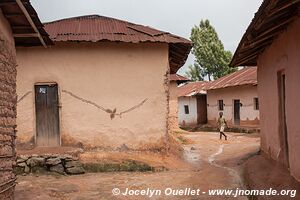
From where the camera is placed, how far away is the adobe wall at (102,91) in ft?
37.1

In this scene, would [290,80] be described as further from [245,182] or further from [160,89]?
[160,89]

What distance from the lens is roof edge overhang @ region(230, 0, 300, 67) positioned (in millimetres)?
5730

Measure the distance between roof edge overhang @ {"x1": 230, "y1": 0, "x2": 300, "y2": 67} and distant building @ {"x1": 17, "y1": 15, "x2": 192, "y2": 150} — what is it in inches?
119

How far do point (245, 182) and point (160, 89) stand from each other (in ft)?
13.5

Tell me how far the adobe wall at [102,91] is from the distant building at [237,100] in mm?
11099

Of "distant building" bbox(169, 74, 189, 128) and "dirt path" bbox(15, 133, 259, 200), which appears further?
"distant building" bbox(169, 74, 189, 128)

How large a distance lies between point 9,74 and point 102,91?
15.7ft

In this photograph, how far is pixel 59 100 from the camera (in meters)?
11.4

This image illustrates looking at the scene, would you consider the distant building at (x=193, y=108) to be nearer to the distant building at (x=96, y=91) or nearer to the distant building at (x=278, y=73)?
the distant building at (x=96, y=91)

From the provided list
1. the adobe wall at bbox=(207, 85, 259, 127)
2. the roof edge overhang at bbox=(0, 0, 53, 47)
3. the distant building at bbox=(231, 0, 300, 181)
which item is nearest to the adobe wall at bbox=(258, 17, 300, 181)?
the distant building at bbox=(231, 0, 300, 181)

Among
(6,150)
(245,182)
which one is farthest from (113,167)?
(6,150)

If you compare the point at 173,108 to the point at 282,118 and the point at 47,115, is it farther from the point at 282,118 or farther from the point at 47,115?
the point at 282,118

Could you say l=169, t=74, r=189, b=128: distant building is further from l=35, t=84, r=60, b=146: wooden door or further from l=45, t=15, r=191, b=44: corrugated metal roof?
l=35, t=84, r=60, b=146: wooden door

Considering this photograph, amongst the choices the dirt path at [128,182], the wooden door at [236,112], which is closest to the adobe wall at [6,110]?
the dirt path at [128,182]
